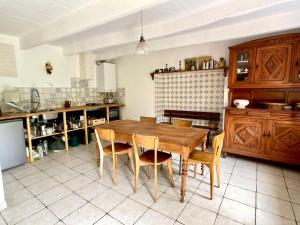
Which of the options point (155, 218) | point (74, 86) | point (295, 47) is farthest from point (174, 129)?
point (74, 86)

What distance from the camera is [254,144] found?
2.93 m

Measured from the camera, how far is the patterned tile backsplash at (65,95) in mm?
3598

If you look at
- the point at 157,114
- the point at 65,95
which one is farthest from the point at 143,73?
the point at 65,95

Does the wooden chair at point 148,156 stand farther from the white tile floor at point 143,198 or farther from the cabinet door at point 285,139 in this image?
the cabinet door at point 285,139

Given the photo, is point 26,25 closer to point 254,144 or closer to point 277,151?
point 254,144

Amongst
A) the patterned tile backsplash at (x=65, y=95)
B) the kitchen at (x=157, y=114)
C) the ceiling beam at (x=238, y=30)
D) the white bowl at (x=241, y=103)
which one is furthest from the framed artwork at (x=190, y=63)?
the patterned tile backsplash at (x=65, y=95)

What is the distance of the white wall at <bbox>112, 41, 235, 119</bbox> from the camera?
159 inches

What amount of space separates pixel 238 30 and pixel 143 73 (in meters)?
2.58

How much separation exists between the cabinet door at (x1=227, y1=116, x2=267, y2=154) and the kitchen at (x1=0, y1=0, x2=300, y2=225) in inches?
0.6

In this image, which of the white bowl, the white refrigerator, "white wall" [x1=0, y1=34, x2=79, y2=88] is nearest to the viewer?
the white refrigerator

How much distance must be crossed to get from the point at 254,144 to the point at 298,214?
1.27 metres

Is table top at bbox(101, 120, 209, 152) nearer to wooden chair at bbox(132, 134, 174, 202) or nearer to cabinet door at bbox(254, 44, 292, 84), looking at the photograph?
wooden chair at bbox(132, 134, 174, 202)

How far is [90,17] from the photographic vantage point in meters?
2.20

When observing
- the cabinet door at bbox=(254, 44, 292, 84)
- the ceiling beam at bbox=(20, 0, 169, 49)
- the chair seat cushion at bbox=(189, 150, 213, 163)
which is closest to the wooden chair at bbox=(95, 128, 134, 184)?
the chair seat cushion at bbox=(189, 150, 213, 163)
